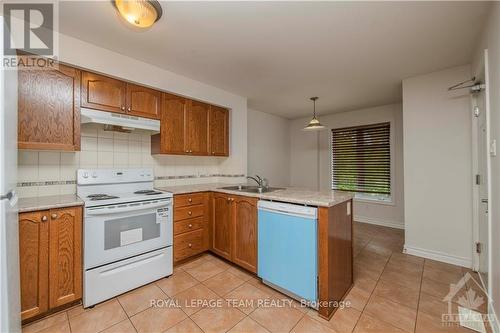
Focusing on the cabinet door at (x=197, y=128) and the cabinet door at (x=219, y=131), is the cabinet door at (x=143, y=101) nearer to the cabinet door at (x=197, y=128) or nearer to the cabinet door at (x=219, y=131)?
the cabinet door at (x=197, y=128)

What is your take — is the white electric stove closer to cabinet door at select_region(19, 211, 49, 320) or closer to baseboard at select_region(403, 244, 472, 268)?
cabinet door at select_region(19, 211, 49, 320)

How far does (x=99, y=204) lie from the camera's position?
73.5 inches

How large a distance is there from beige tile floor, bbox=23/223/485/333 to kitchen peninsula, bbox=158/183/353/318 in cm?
17

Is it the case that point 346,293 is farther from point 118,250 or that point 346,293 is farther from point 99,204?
point 99,204

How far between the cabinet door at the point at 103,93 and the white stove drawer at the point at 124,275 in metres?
1.57

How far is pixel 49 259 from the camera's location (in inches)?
65.1

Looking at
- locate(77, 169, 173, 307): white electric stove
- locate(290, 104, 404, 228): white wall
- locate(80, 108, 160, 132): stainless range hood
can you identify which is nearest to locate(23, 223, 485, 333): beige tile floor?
locate(77, 169, 173, 307): white electric stove

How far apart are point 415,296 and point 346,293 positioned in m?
0.61

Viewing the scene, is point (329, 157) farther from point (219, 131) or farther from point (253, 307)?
point (253, 307)

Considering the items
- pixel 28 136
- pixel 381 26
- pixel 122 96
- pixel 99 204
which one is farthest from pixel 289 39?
pixel 28 136

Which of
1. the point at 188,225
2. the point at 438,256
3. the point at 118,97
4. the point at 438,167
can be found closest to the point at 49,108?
the point at 118,97

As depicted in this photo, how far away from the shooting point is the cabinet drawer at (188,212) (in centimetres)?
250
